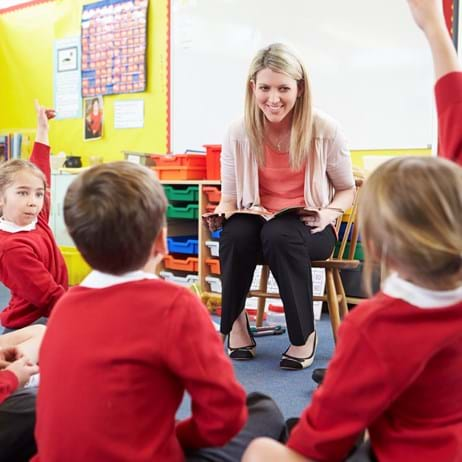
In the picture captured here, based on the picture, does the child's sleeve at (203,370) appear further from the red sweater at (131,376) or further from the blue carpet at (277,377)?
the blue carpet at (277,377)

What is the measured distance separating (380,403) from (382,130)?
230cm

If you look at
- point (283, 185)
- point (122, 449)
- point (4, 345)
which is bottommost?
point (4, 345)

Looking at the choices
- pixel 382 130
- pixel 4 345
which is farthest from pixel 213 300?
pixel 4 345

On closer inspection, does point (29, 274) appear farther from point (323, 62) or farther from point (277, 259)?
point (323, 62)

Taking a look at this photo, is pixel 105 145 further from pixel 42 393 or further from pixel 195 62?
pixel 42 393

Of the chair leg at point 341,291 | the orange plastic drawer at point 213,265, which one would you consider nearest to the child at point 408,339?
the chair leg at point 341,291

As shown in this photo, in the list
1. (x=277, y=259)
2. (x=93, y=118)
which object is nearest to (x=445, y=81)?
(x=277, y=259)

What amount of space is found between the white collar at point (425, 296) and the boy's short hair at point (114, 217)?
1.09ft

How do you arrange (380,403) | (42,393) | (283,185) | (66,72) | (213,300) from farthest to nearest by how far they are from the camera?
(66,72)
(213,300)
(283,185)
(42,393)
(380,403)

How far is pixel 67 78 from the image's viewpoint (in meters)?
4.07

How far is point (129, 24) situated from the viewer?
12.1 ft

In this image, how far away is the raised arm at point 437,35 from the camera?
3.28 feet

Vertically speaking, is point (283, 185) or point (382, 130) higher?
point (382, 130)

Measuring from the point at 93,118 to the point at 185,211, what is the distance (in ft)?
4.51
